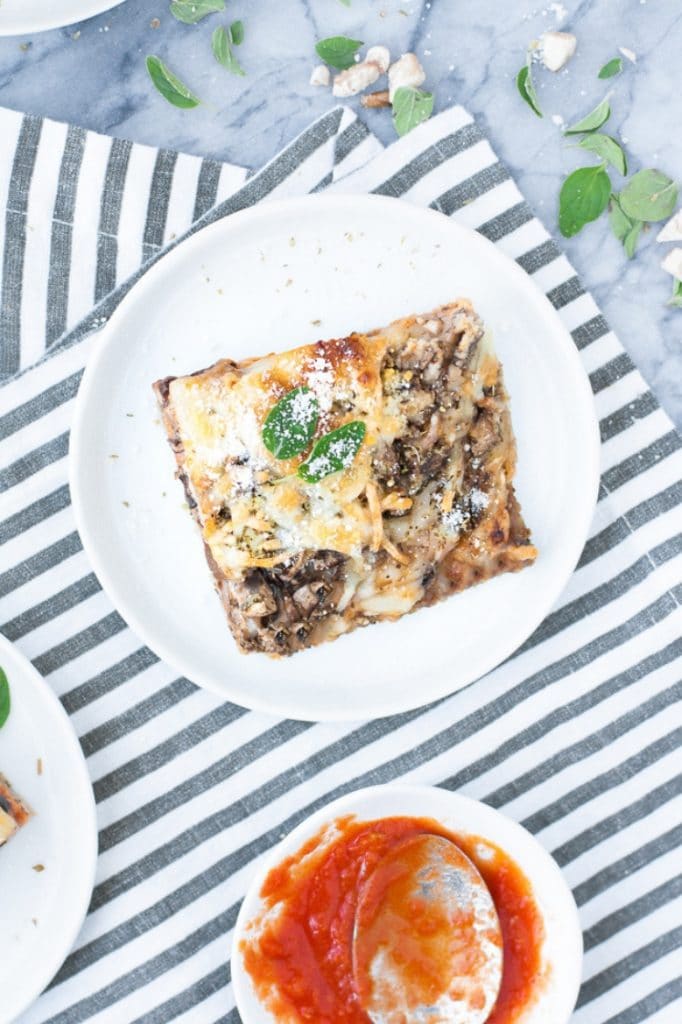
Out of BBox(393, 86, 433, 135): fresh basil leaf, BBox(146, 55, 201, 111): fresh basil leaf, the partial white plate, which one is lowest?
BBox(393, 86, 433, 135): fresh basil leaf

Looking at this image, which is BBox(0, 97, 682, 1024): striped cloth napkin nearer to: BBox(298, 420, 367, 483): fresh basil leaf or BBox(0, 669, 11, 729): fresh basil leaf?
BBox(0, 669, 11, 729): fresh basil leaf

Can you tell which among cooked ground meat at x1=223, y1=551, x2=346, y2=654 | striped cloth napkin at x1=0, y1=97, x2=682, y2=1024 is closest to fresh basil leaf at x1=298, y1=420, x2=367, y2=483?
cooked ground meat at x1=223, y1=551, x2=346, y2=654

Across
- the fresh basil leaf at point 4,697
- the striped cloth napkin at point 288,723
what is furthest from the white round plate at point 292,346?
the fresh basil leaf at point 4,697

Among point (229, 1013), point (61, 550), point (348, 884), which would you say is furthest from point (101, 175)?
point (229, 1013)

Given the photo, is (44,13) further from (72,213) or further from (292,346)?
(292,346)

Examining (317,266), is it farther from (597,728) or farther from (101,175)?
(597,728)

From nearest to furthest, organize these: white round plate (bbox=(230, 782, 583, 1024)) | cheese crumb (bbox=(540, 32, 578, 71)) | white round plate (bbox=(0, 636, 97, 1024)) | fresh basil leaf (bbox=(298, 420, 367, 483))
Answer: fresh basil leaf (bbox=(298, 420, 367, 483)) → white round plate (bbox=(230, 782, 583, 1024)) → white round plate (bbox=(0, 636, 97, 1024)) → cheese crumb (bbox=(540, 32, 578, 71))
